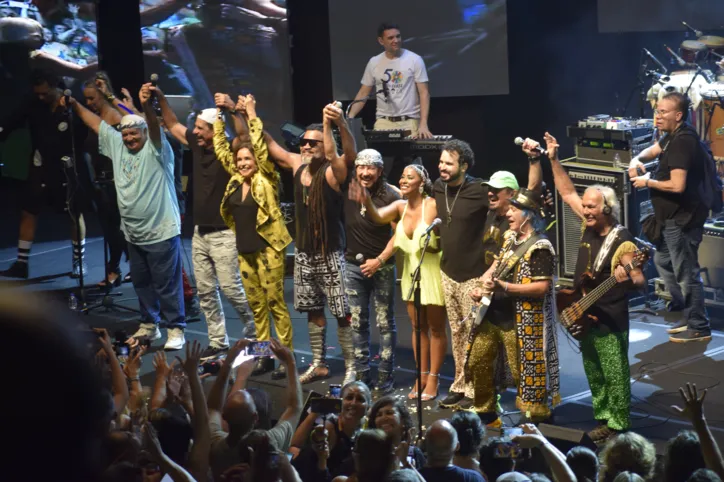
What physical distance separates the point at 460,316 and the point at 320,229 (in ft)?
4.03

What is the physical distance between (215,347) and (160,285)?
2.59 feet

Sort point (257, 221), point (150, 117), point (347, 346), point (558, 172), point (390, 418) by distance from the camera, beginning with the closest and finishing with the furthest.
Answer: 1. point (390, 418)
2. point (558, 172)
3. point (347, 346)
4. point (257, 221)
5. point (150, 117)

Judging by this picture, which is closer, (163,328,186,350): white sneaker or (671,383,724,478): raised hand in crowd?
(671,383,724,478): raised hand in crowd

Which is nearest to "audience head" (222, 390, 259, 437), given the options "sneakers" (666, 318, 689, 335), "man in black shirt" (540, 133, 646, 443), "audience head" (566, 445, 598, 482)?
"audience head" (566, 445, 598, 482)

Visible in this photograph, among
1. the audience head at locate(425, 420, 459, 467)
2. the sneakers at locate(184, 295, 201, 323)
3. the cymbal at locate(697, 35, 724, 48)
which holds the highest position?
the cymbal at locate(697, 35, 724, 48)

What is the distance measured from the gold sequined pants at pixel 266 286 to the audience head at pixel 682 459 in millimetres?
4105

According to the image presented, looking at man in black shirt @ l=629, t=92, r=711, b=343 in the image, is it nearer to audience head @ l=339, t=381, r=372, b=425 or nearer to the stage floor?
the stage floor

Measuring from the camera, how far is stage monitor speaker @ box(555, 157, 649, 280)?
9.27 meters

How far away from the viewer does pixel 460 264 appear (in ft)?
22.6

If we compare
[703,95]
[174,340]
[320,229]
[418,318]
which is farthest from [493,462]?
[703,95]

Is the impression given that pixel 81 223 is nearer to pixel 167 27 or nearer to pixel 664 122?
pixel 167 27

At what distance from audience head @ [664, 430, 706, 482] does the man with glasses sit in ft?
11.5

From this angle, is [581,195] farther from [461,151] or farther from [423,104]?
[461,151]

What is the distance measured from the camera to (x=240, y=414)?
182 inches
